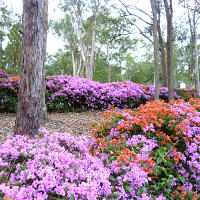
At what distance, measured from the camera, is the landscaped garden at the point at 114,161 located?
147 centimetres

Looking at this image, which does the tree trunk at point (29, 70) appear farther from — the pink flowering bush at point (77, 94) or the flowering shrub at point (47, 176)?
the pink flowering bush at point (77, 94)

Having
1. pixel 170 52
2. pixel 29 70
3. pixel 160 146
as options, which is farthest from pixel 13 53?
pixel 160 146

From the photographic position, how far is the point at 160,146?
2.66 m

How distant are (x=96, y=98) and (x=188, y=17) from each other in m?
12.2

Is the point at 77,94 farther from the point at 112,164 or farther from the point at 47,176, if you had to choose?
the point at 47,176

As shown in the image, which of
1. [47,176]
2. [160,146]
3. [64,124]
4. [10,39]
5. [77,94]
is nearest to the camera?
[47,176]

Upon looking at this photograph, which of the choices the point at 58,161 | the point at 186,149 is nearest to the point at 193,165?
the point at 186,149

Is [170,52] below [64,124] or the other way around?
the other way around

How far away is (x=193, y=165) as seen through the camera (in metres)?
2.50

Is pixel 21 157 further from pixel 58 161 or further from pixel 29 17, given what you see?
pixel 29 17

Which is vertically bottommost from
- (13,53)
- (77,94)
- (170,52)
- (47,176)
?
(47,176)

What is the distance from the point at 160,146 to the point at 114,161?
3.00ft

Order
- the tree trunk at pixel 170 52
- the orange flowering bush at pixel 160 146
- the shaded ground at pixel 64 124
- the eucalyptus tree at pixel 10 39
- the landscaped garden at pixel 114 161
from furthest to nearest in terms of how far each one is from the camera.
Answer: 1. the eucalyptus tree at pixel 10 39
2. the tree trunk at pixel 170 52
3. the shaded ground at pixel 64 124
4. the orange flowering bush at pixel 160 146
5. the landscaped garden at pixel 114 161

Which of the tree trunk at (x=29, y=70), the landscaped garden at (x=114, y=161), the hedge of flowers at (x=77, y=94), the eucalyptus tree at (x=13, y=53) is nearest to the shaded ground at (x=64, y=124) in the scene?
the hedge of flowers at (x=77, y=94)
